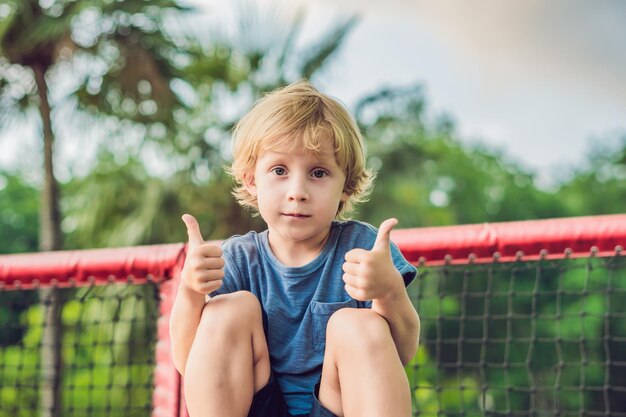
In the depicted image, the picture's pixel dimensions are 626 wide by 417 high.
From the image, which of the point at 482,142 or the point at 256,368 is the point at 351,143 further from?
the point at 482,142

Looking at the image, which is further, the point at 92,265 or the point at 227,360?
the point at 92,265

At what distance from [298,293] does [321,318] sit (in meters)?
0.07

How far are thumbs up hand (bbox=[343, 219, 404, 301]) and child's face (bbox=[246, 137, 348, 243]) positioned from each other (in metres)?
0.17

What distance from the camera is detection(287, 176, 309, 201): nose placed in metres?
1.44

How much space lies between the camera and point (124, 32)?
7.80 m

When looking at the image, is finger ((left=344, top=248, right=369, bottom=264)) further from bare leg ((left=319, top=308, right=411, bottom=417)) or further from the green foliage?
the green foliage

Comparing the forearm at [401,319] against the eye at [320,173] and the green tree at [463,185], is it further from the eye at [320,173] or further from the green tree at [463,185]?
the green tree at [463,185]

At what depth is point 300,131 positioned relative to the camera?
1481 mm

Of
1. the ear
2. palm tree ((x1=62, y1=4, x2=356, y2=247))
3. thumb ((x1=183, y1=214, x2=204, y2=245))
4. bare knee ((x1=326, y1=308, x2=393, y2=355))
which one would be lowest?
bare knee ((x1=326, y1=308, x2=393, y2=355))

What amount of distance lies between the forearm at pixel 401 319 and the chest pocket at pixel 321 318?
12 centimetres

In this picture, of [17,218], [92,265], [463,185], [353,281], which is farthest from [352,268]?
[17,218]

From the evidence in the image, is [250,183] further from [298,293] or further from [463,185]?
[463,185]

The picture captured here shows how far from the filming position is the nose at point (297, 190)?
4.74 ft

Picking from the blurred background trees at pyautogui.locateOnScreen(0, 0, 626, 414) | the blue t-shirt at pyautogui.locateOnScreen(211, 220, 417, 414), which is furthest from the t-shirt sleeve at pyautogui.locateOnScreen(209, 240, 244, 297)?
the blurred background trees at pyautogui.locateOnScreen(0, 0, 626, 414)
